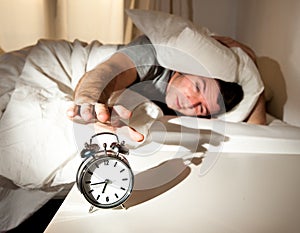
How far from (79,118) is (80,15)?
1.45m

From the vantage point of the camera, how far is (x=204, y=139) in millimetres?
1112

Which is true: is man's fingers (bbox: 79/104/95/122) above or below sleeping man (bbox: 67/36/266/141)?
above

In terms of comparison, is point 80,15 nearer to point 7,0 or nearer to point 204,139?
point 7,0

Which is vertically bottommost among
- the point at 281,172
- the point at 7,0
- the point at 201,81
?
the point at 281,172

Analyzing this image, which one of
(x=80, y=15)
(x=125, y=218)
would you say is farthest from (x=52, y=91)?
(x=80, y=15)

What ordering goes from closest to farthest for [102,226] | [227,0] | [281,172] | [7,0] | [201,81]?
[102,226], [281,172], [201,81], [7,0], [227,0]

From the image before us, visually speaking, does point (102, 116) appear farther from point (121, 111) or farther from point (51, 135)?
point (51, 135)

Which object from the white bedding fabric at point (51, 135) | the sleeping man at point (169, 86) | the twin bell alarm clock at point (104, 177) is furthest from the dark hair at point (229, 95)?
the twin bell alarm clock at point (104, 177)

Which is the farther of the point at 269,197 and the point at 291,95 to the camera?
the point at 291,95

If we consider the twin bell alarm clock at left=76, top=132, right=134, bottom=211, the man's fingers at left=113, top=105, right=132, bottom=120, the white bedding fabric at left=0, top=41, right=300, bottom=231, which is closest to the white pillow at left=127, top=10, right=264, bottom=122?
the white bedding fabric at left=0, top=41, right=300, bottom=231

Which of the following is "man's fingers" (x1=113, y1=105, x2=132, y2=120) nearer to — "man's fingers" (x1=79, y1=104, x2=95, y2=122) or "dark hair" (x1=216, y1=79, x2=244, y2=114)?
"man's fingers" (x1=79, y1=104, x2=95, y2=122)

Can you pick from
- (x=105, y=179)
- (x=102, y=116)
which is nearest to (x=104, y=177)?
(x=105, y=179)

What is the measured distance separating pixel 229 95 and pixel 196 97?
0.43ft

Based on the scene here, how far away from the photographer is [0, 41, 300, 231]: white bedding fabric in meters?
0.94
